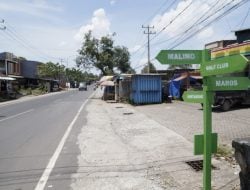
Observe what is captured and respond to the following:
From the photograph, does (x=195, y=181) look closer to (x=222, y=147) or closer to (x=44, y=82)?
(x=222, y=147)

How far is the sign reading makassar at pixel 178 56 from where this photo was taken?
250 inches

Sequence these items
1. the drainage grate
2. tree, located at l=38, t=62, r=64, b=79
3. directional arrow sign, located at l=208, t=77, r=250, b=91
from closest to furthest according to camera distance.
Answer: directional arrow sign, located at l=208, t=77, r=250, b=91 < the drainage grate < tree, located at l=38, t=62, r=64, b=79

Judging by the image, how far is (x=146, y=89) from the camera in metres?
33.9

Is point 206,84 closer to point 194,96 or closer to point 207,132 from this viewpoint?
point 194,96

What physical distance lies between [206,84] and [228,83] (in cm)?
34

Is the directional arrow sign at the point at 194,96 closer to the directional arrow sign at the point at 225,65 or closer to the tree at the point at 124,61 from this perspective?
the directional arrow sign at the point at 225,65

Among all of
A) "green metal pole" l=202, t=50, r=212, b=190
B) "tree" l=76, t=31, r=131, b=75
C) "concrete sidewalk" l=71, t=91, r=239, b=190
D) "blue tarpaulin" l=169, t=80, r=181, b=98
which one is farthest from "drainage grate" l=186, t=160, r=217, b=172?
"tree" l=76, t=31, r=131, b=75

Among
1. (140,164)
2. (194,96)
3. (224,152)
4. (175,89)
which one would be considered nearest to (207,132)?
(194,96)

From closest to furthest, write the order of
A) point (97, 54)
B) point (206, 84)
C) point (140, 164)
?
point (206, 84) → point (140, 164) → point (97, 54)

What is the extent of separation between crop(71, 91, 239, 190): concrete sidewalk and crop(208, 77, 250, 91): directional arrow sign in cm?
213

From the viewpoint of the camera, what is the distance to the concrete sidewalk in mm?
7570

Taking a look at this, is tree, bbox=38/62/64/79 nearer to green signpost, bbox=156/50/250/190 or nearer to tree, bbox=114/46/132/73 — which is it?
tree, bbox=114/46/132/73

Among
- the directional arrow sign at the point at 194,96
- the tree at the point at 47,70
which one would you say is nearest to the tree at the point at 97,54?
the tree at the point at 47,70

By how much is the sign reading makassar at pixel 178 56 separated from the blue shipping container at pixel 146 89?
88.3 ft
